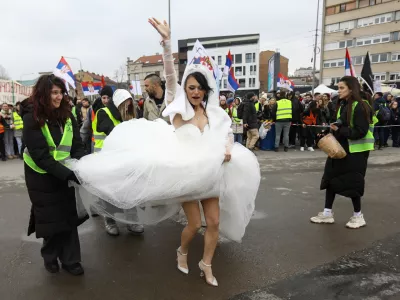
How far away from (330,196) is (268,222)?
0.91 meters

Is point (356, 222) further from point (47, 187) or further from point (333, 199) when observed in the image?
point (47, 187)

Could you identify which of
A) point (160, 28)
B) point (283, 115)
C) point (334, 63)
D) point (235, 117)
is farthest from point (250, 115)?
point (334, 63)

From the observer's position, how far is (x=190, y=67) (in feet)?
10.3

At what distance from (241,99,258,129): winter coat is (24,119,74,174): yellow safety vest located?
8512 millimetres

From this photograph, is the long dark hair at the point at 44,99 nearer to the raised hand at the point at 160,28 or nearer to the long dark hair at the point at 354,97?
the raised hand at the point at 160,28

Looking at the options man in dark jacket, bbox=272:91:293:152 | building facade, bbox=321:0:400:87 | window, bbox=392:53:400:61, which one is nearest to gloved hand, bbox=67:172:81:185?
man in dark jacket, bbox=272:91:293:152

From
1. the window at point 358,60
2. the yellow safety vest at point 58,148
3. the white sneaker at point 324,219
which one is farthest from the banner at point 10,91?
the window at point 358,60

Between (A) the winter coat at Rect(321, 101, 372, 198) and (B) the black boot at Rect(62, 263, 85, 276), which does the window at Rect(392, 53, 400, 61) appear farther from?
(B) the black boot at Rect(62, 263, 85, 276)

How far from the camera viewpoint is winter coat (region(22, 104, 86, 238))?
291 cm

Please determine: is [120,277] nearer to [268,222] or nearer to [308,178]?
[268,222]

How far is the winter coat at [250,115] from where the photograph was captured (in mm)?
11172

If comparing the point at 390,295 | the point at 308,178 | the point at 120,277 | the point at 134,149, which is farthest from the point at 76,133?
the point at 308,178

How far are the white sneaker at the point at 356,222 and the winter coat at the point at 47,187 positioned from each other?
11.2ft

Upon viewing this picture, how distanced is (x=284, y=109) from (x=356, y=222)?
712cm
